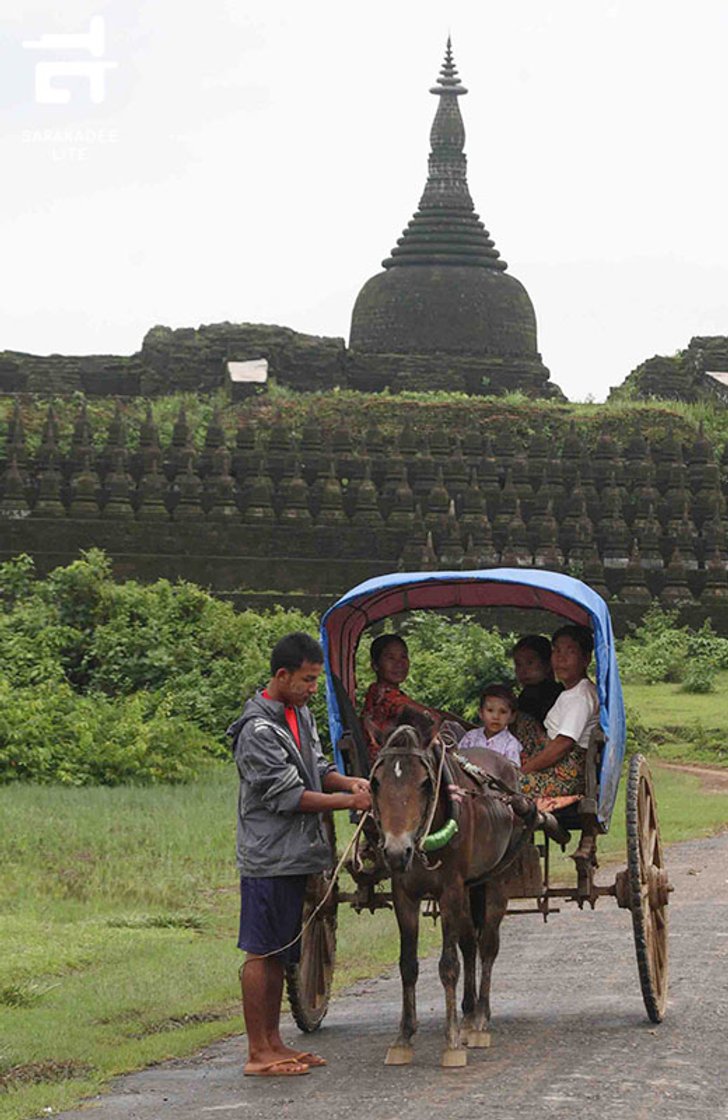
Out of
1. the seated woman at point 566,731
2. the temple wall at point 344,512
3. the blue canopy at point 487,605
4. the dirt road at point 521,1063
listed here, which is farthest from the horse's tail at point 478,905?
the temple wall at point 344,512

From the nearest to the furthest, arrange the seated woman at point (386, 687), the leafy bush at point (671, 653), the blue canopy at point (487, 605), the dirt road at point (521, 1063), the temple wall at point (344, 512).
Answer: the dirt road at point (521, 1063) < the blue canopy at point (487, 605) < the seated woman at point (386, 687) < the leafy bush at point (671, 653) < the temple wall at point (344, 512)

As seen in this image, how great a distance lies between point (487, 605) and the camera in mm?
9344

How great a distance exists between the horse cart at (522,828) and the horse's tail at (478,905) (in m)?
0.05

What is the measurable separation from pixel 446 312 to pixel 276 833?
27346 mm

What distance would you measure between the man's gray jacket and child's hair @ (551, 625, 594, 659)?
5.44 feet

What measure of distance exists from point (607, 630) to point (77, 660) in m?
10.8

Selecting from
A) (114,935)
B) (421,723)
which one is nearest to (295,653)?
(421,723)

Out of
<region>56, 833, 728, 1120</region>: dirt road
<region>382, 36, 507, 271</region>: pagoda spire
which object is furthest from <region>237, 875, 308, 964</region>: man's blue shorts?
<region>382, 36, 507, 271</region>: pagoda spire

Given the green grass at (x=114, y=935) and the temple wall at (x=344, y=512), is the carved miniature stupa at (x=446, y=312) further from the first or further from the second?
the green grass at (x=114, y=935)

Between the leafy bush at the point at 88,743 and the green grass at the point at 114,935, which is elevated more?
the leafy bush at the point at 88,743

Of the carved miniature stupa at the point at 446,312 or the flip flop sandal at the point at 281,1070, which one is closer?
the flip flop sandal at the point at 281,1070

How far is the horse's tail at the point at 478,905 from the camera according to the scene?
8.00 meters

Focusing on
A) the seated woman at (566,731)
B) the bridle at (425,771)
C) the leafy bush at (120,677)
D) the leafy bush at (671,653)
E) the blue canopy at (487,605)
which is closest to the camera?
the bridle at (425,771)

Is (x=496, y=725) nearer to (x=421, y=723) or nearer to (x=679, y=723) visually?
(x=421, y=723)
